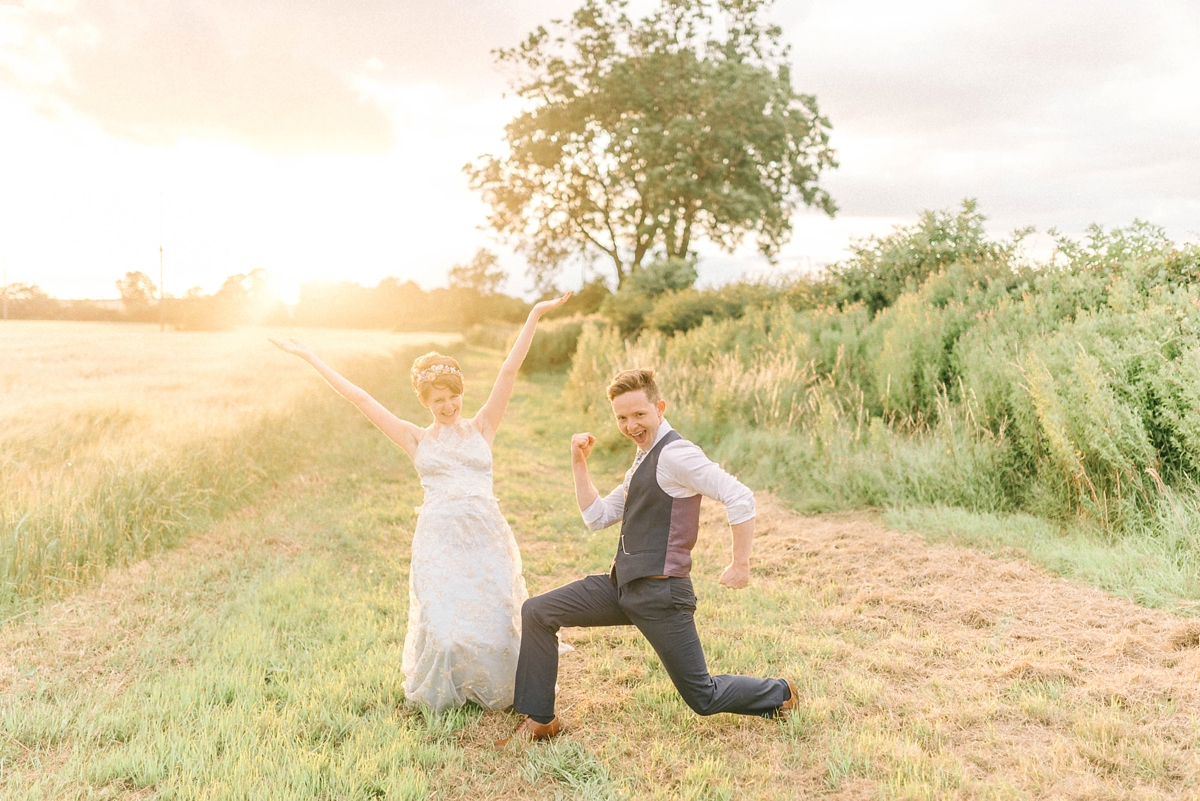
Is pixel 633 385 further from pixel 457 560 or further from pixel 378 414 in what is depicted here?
pixel 378 414

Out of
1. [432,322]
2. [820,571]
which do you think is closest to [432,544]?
[820,571]

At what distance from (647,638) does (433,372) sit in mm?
1881

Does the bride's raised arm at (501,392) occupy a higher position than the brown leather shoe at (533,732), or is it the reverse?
the bride's raised arm at (501,392)

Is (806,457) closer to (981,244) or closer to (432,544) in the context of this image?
(432,544)

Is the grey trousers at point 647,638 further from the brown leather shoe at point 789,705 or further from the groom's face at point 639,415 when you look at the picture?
the groom's face at point 639,415

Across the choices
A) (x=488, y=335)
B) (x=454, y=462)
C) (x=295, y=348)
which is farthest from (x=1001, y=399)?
(x=488, y=335)

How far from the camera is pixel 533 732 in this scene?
351 centimetres

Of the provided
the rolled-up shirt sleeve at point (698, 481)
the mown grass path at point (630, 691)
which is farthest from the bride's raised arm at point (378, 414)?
the rolled-up shirt sleeve at point (698, 481)

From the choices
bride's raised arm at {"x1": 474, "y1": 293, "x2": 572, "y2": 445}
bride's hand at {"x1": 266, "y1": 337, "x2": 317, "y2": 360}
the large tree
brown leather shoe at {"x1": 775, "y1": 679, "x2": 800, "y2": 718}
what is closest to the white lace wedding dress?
bride's raised arm at {"x1": 474, "y1": 293, "x2": 572, "y2": 445}

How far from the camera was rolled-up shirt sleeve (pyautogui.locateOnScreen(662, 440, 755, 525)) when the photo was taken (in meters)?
3.18

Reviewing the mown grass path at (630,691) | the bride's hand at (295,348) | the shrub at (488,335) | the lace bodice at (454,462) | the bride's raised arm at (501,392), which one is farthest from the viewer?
the shrub at (488,335)

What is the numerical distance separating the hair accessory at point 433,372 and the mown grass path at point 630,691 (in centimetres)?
176

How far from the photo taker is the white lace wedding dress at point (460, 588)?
3699 mm

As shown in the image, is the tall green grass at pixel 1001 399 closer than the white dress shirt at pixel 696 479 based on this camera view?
No
